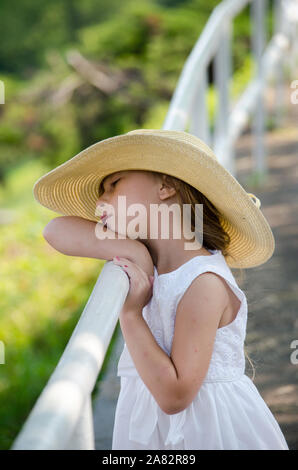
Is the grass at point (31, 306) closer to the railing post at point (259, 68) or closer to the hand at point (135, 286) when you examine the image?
the railing post at point (259, 68)

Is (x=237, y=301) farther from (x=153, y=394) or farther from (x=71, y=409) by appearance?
(x=71, y=409)

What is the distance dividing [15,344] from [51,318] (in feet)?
1.02

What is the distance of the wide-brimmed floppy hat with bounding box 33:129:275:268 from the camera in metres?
1.40

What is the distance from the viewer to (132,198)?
1.48 meters

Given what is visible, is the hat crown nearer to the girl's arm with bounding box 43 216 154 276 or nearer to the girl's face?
the girl's face

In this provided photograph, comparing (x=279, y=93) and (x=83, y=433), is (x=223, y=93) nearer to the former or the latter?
(x=279, y=93)

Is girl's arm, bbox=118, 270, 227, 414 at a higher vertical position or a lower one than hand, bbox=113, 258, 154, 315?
lower

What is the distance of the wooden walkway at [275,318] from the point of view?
211 cm

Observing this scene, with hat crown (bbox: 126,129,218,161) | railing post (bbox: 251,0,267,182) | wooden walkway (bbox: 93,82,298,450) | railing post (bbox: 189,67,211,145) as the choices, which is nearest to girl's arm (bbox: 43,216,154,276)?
hat crown (bbox: 126,129,218,161)

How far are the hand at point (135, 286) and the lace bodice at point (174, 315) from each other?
79mm

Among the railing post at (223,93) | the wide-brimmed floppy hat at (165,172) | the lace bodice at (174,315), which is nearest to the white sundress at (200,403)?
the lace bodice at (174,315)

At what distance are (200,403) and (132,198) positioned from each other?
16.9 inches

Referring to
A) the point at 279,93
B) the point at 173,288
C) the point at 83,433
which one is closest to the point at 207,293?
the point at 173,288

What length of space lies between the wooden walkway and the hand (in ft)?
1.43
